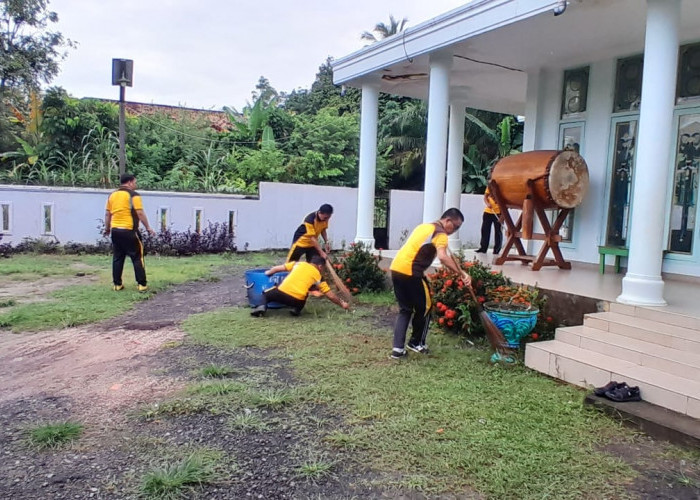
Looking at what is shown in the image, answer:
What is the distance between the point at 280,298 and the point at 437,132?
3155 millimetres

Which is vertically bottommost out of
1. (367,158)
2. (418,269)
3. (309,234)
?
(418,269)

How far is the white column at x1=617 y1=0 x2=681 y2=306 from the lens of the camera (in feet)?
15.4

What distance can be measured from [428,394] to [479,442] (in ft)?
2.59

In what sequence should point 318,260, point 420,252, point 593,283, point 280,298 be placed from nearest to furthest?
1. point 420,252
2. point 593,283
3. point 280,298
4. point 318,260

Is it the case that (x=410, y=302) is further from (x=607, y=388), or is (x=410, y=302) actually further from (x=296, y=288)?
(x=296, y=288)

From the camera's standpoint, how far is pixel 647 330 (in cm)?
435

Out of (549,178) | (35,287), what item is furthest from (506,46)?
(35,287)

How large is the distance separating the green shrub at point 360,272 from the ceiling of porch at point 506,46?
2948 millimetres

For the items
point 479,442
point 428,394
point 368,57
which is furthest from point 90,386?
point 368,57

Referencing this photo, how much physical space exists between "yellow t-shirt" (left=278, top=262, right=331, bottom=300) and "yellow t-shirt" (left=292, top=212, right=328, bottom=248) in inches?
26.7

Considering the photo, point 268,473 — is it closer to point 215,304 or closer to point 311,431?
point 311,431

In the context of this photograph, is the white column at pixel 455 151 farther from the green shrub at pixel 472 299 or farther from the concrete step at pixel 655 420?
the concrete step at pixel 655 420

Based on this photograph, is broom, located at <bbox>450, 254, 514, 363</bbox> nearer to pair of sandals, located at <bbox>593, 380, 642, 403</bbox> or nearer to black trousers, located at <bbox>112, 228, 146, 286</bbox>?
pair of sandals, located at <bbox>593, 380, 642, 403</bbox>

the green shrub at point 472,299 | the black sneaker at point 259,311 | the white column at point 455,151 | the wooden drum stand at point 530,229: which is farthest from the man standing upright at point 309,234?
the white column at point 455,151
